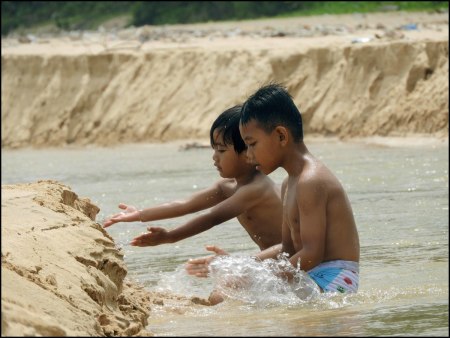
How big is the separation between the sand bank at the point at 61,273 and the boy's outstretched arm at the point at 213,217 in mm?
333

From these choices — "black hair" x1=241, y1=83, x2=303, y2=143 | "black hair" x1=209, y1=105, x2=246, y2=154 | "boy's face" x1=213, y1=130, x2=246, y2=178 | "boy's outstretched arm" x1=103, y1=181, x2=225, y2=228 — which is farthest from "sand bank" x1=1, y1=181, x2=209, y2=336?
"black hair" x1=241, y1=83, x2=303, y2=143

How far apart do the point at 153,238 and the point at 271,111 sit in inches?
40.9

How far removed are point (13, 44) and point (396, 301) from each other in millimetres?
25013

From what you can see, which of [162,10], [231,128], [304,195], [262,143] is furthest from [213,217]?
[162,10]

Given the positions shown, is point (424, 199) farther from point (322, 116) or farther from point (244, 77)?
point (244, 77)

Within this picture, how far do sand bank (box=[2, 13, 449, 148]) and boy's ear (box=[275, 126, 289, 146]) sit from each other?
13528 mm

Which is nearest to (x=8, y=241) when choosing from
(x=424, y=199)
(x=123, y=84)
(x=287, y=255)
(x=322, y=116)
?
(x=287, y=255)

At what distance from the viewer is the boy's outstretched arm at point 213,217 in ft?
21.1

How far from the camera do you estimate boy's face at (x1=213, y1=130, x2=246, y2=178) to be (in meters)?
6.62

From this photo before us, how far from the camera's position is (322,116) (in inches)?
842

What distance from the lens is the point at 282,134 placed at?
6008 millimetres

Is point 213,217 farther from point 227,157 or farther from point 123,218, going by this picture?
point 123,218

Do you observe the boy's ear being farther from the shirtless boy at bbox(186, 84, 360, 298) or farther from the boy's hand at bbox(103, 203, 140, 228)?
the boy's hand at bbox(103, 203, 140, 228)

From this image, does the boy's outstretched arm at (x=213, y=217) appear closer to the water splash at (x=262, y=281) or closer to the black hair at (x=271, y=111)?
the water splash at (x=262, y=281)
